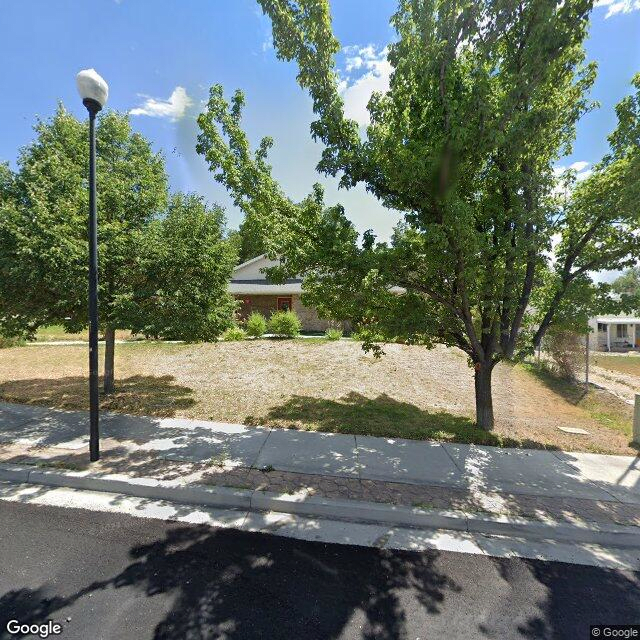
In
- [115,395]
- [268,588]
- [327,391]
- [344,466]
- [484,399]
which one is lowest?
[268,588]

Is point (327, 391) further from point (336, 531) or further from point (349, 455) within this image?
point (336, 531)

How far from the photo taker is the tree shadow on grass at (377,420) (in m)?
6.09

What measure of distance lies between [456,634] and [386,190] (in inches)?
202

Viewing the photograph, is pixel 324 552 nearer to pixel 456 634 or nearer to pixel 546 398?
pixel 456 634

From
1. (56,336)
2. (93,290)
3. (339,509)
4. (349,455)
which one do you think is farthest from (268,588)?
(56,336)

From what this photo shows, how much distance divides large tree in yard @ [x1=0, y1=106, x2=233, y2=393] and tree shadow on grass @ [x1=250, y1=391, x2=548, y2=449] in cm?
261

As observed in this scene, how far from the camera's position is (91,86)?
4.23 m

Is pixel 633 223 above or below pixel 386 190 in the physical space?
below

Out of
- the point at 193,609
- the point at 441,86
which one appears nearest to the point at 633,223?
the point at 441,86

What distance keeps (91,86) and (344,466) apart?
20.1ft

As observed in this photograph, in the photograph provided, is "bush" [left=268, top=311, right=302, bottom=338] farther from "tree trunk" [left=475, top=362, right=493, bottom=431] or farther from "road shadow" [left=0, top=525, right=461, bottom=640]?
"road shadow" [left=0, top=525, right=461, bottom=640]

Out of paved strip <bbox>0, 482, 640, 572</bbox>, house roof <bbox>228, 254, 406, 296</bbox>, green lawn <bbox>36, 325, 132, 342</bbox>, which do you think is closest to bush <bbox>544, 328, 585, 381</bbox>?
paved strip <bbox>0, 482, 640, 572</bbox>

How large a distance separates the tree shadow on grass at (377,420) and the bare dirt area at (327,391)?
2 centimetres

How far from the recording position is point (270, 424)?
20.7 ft
